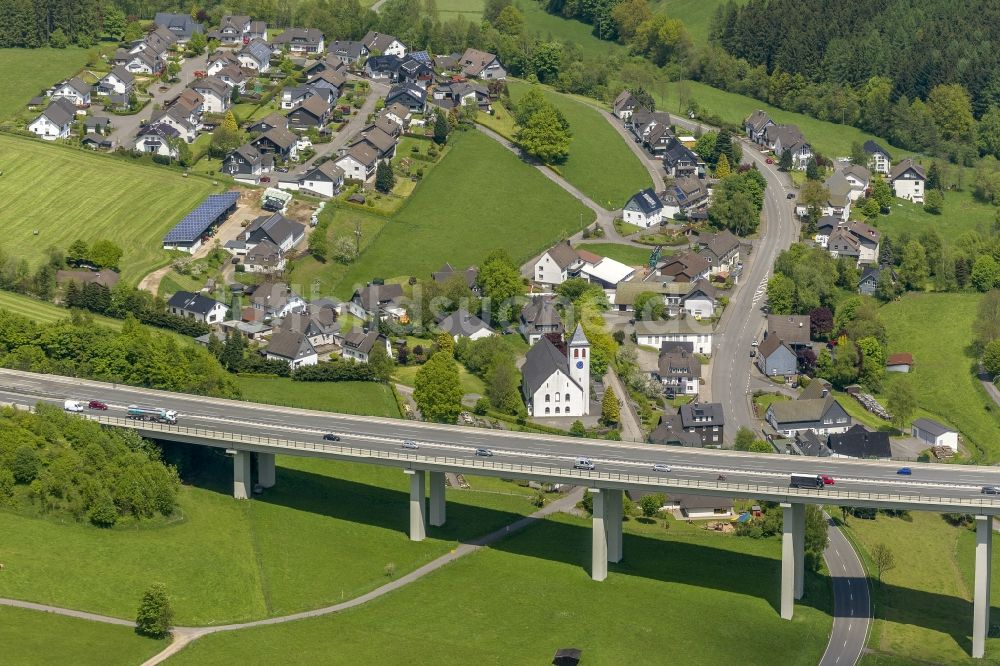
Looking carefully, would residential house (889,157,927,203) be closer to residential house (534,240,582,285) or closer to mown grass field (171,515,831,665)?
residential house (534,240,582,285)

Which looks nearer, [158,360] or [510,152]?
[158,360]

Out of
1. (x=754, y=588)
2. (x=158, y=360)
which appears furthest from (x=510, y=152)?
(x=754, y=588)

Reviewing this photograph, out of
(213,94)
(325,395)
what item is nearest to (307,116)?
(213,94)

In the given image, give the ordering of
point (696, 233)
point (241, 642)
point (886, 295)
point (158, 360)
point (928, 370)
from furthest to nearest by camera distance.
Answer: point (696, 233) < point (886, 295) < point (928, 370) < point (158, 360) < point (241, 642)

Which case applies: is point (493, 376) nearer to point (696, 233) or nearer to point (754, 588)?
point (754, 588)

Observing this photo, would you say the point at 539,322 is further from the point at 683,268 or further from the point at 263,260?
the point at 263,260

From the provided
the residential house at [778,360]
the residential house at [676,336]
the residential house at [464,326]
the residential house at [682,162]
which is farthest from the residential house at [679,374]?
the residential house at [682,162]
